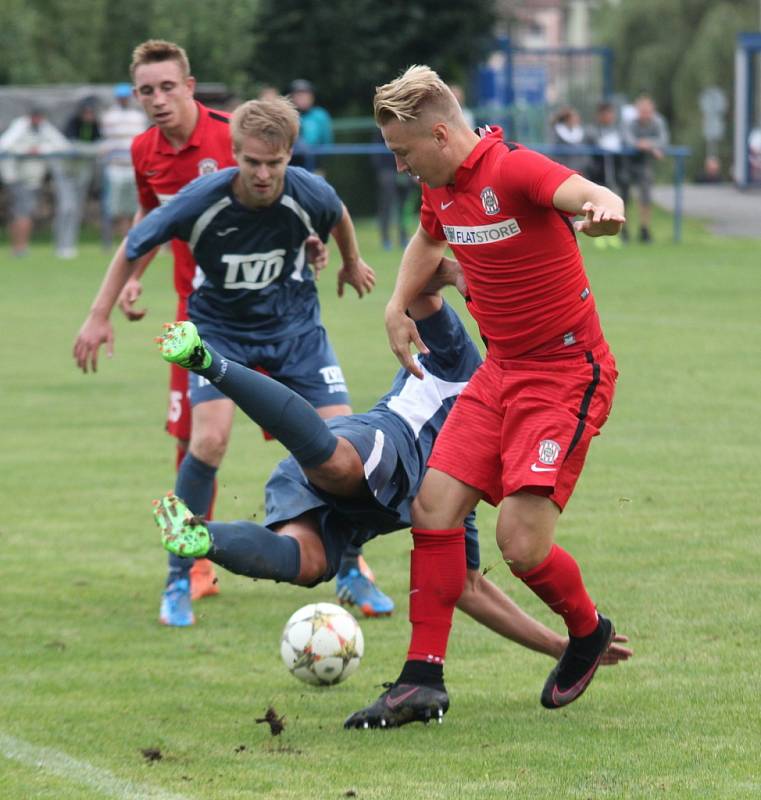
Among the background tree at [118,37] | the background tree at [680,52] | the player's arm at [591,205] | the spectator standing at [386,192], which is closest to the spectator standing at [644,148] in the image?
the spectator standing at [386,192]

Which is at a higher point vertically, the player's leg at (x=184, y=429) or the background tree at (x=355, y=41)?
the background tree at (x=355, y=41)

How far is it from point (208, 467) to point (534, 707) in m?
1.90

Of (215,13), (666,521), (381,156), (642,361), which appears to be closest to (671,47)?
(215,13)

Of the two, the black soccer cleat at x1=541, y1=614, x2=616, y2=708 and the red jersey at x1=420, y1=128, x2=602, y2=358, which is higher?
the red jersey at x1=420, y1=128, x2=602, y2=358

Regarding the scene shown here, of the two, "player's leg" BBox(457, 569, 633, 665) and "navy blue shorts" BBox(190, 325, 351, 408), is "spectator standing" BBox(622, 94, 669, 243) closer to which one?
"navy blue shorts" BBox(190, 325, 351, 408)

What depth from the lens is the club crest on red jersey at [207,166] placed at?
7148 mm

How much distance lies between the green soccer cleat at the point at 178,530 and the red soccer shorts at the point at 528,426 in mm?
807

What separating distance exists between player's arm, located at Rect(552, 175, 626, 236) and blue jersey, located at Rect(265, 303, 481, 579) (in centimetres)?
97

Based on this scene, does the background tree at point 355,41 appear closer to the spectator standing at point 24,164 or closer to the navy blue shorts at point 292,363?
the spectator standing at point 24,164

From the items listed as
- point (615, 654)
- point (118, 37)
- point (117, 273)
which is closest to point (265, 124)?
point (117, 273)

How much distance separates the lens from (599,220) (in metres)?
4.36

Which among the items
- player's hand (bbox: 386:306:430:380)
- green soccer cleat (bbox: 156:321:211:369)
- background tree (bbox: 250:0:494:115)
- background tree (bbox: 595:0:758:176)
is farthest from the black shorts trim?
background tree (bbox: 595:0:758:176)

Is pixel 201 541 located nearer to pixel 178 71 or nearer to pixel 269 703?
pixel 269 703

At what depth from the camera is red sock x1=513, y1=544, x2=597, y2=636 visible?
5020mm
